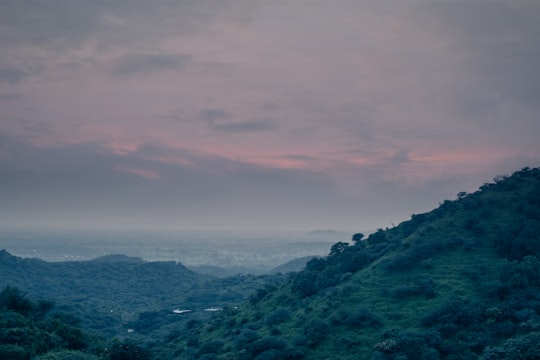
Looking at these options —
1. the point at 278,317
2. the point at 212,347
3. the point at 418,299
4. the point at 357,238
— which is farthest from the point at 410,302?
the point at 357,238

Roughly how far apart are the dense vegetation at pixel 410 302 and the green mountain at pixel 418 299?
10 cm

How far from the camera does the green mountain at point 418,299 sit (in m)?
37.1

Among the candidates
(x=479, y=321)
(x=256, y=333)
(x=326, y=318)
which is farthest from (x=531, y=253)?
(x=256, y=333)

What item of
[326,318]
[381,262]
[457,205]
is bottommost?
[326,318]

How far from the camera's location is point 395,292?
46.9 m

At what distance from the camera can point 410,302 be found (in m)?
44.9

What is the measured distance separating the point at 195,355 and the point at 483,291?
27424 mm

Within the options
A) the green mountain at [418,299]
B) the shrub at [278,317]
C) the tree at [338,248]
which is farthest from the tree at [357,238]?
the shrub at [278,317]

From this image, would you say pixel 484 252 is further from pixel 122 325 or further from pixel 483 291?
pixel 122 325

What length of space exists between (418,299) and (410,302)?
81 cm

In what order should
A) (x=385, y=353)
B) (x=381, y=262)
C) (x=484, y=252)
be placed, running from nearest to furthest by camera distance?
(x=385, y=353), (x=484, y=252), (x=381, y=262)

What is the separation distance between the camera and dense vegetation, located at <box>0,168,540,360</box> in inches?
1468

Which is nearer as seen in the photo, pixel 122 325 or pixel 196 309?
pixel 122 325

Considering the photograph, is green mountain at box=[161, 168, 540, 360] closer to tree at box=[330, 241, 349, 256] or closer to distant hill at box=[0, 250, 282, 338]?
tree at box=[330, 241, 349, 256]
